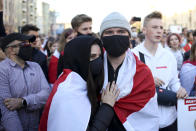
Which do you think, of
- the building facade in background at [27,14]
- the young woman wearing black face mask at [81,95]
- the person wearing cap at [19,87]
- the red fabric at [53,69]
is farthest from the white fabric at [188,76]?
the building facade in background at [27,14]

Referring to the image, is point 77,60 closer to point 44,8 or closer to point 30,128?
point 30,128

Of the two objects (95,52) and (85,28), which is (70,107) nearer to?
(95,52)

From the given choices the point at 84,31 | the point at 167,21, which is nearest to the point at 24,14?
the point at 167,21

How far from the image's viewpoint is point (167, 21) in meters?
71.0

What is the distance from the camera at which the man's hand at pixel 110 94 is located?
230 centimetres

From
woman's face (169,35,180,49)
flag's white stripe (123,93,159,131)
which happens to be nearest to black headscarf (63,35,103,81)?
flag's white stripe (123,93,159,131)

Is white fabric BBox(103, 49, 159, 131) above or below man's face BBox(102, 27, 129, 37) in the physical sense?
below

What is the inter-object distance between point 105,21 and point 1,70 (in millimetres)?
1523

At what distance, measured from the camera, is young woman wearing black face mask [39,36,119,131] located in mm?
2191

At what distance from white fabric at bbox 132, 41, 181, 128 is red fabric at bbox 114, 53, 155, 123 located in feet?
2.38

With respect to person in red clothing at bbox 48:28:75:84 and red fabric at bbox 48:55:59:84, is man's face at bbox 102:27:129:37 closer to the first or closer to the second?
person in red clothing at bbox 48:28:75:84

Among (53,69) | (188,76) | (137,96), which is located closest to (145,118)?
(137,96)

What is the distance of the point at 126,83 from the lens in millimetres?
2441

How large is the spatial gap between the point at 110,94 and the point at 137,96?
33cm
